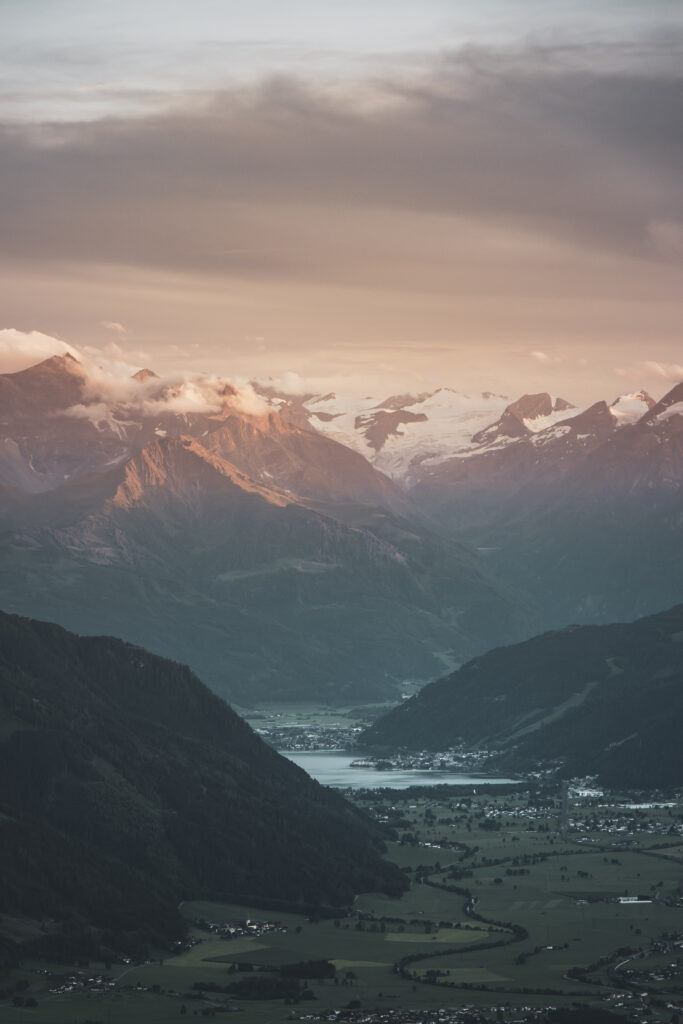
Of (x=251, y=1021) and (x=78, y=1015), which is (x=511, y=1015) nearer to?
(x=251, y=1021)

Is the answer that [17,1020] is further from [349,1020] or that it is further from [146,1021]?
[349,1020]

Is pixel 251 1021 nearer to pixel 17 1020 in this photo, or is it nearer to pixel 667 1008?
pixel 17 1020

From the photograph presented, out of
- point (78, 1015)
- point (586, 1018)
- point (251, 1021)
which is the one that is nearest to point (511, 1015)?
point (586, 1018)

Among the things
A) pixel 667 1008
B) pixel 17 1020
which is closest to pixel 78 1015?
pixel 17 1020

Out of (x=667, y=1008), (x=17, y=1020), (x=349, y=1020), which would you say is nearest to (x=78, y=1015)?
(x=17, y=1020)

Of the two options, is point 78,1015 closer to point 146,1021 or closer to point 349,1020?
point 146,1021
